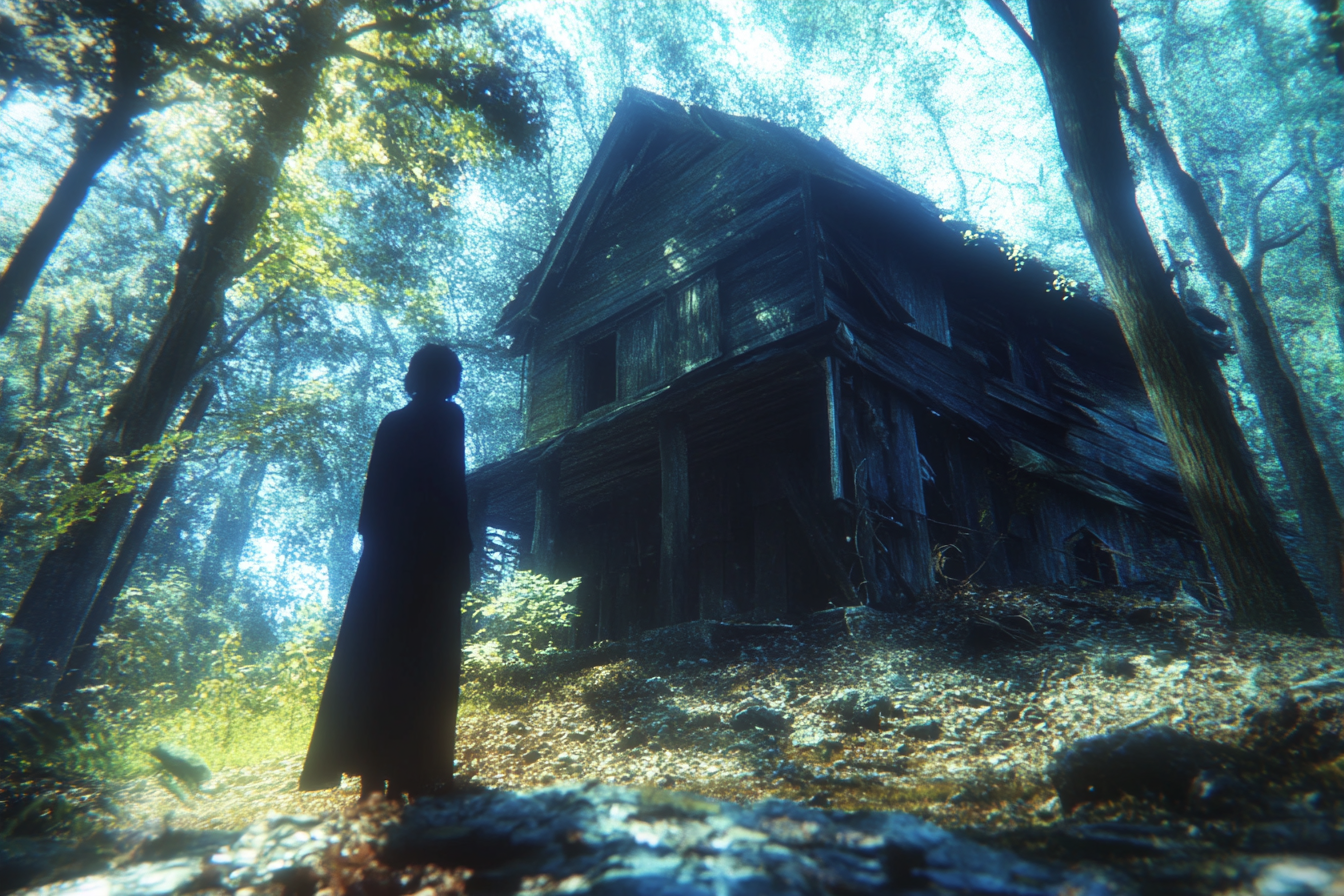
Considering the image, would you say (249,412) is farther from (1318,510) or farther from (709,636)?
(1318,510)

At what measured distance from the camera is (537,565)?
33.6 ft

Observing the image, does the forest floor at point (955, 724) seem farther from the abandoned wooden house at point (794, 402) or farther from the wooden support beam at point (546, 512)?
the wooden support beam at point (546, 512)

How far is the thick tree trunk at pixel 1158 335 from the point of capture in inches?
181

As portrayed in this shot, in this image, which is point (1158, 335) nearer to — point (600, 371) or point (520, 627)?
point (520, 627)

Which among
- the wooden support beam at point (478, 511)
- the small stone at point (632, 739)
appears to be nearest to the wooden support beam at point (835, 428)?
the small stone at point (632, 739)

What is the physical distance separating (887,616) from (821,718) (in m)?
2.34

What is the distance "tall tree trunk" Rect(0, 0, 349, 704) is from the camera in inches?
266

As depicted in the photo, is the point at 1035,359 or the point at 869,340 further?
the point at 1035,359

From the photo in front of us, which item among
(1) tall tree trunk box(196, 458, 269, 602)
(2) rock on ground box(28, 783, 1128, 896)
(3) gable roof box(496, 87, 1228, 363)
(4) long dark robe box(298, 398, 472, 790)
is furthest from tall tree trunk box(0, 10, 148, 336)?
(1) tall tree trunk box(196, 458, 269, 602)

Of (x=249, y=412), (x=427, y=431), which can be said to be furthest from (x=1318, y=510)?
(x=249, y=412)

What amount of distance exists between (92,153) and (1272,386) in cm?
1780

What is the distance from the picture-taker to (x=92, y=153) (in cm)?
879

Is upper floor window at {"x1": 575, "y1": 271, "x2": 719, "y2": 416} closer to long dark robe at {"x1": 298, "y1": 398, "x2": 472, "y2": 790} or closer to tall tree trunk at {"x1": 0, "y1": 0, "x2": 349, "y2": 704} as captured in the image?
tall tree trunk at {"x1": 0, "y1": 0, "x2": 349, "y2": 704}

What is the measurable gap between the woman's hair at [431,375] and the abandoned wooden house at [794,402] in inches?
199
